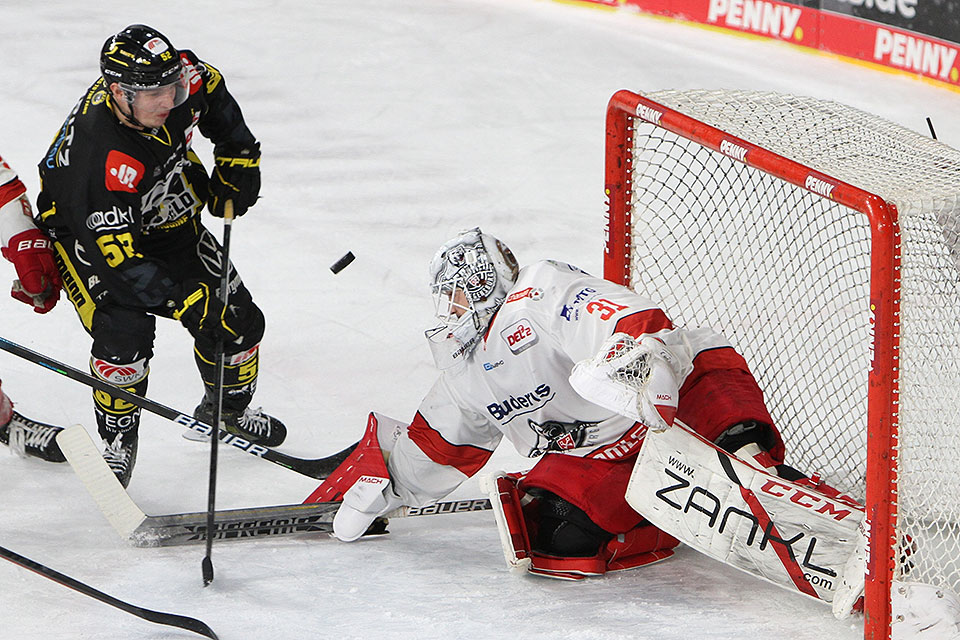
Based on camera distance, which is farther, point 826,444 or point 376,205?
point 376,205

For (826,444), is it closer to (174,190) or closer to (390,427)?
(390,427)

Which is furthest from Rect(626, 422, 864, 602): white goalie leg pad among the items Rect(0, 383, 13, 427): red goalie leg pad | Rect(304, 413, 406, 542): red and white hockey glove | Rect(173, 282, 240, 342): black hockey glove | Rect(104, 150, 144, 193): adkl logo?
Rect(0, 383, 13, 427): red goalie leg pad

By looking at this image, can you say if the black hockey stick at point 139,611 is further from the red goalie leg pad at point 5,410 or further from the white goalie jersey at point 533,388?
the red goalie leg pad at point 5,410

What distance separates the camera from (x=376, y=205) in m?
5.08

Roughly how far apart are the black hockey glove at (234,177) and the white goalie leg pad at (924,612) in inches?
75.9

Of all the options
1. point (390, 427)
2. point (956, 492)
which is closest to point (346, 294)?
point (390, 427)

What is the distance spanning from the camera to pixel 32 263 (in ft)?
10.1

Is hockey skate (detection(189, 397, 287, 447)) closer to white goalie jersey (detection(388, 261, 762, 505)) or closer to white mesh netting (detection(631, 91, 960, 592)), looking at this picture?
white goalie jersey (detection(388, 261, 762, 505))

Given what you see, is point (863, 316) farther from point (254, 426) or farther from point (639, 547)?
point (254, 426)

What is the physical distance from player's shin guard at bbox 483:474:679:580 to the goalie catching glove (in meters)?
0.45

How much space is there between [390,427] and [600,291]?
0.67 m

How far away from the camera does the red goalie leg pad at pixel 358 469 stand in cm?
288

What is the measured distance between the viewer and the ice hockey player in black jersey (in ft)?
9.65

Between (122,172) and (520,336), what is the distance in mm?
1035
